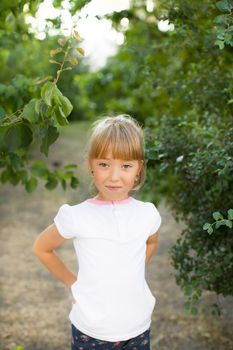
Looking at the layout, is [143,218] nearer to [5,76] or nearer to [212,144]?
[212,144]

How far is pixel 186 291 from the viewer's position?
8.23 ft

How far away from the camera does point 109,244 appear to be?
1.97 meters

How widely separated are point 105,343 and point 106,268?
284 millimetres

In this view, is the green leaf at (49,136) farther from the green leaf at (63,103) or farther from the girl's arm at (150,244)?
the girl's arm at (150,244)

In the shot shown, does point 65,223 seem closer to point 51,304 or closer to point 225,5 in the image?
point 225,5

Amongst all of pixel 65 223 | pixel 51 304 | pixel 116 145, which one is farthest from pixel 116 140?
pixel 51 304

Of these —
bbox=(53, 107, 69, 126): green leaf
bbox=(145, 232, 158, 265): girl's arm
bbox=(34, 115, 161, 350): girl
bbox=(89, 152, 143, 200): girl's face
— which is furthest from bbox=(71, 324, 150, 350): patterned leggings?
bbox=(53, 107, 69, 126): green leaf

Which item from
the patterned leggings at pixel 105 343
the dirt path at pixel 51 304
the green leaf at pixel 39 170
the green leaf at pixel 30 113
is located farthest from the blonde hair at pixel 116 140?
the dirt path at pixel 51 304

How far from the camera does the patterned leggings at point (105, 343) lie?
202 centimetres

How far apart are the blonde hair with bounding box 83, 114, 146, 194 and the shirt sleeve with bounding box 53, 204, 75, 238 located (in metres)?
0.21

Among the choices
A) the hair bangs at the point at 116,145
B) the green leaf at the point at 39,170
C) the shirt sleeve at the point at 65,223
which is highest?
the hair bangs at the point at 116,145

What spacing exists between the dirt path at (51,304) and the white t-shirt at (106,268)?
126cm

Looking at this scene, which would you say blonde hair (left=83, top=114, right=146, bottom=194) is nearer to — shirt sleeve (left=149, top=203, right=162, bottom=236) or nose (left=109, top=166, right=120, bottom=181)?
nose (left=109, top=166, right=120, bottom=181)

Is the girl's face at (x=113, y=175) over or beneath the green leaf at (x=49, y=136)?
beneath
